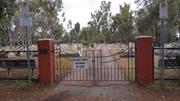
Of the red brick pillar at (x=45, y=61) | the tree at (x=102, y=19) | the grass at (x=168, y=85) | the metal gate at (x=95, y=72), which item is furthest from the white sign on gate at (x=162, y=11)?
the tree at (x=102, y=19)

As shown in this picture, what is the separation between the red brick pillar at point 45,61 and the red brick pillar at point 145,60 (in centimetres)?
337

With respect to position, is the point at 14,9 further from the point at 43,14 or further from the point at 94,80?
the point at 43,14

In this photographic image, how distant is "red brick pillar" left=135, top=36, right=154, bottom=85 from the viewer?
12008 mm

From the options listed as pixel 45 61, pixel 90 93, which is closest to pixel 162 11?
pixel 90 93

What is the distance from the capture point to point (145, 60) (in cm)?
1204

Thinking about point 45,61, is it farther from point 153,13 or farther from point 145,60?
point 153,13

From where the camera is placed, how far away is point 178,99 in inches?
383

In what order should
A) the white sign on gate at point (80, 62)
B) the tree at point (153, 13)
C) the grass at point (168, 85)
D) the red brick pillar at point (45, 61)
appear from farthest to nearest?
the tree at point (153, 13)
the white sign on gate at point (80, 62)
the red brick pillar at point (45, 61)
the grass at point (168, 85)

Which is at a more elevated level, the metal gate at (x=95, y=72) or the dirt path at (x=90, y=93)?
the metal gate at (x=95, y=72)

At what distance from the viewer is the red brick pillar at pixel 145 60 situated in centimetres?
1201

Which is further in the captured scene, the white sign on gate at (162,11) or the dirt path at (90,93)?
the white sign on gate at (162,11)

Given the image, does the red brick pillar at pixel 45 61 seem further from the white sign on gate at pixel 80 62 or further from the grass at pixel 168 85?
the grass at pixel 168 85

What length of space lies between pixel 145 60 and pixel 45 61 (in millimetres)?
3765

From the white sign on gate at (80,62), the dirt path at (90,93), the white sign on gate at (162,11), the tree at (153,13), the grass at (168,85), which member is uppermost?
the tree at (153,13)
